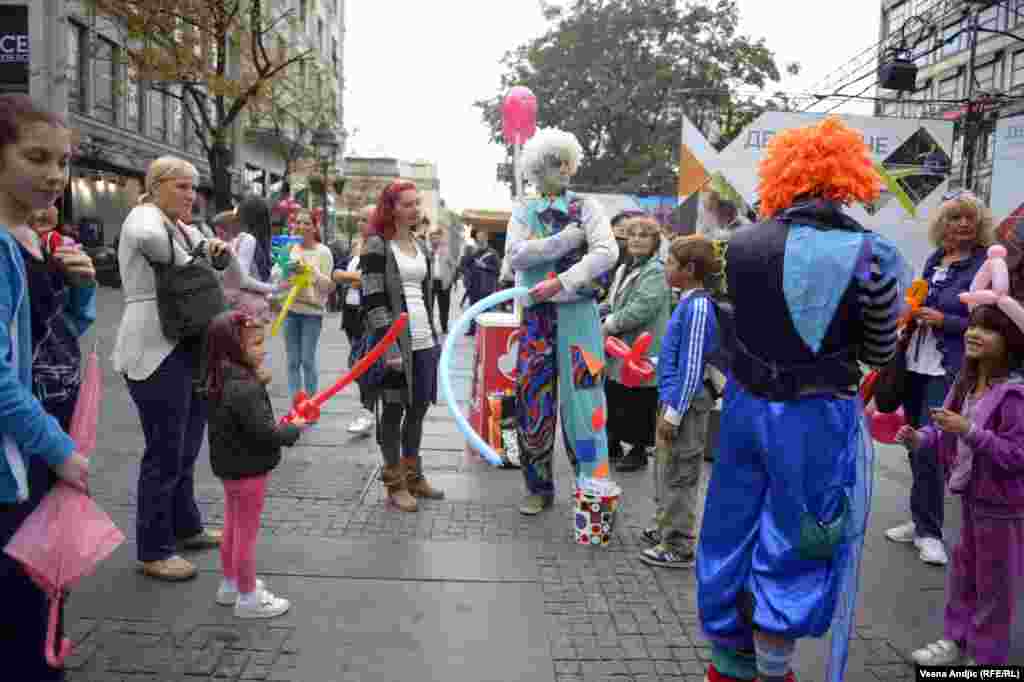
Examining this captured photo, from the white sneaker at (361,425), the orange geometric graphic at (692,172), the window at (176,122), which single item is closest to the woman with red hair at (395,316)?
the white sneaker at (361,425)

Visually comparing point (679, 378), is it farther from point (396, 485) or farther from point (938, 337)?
point (396, 485)

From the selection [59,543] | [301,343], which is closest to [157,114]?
[301,343]

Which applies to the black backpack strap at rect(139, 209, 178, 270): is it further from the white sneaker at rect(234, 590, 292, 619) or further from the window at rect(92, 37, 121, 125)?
the window at rect(92, 37, 121, 125)

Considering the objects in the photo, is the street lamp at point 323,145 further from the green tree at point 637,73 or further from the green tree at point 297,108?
the green tree at point 637,73

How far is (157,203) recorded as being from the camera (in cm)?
387

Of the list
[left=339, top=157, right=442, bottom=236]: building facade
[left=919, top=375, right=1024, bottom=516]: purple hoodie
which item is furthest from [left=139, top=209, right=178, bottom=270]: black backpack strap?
[left=919, top=375, right=1024, bottom=516]: purple hoodie

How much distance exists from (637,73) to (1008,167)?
23.7 meters

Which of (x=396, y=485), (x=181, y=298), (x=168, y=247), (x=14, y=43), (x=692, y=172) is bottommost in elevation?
(x=396, y=485)

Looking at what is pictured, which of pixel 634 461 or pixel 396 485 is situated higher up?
pixel 396 485

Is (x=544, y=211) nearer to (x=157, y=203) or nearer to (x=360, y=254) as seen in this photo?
(x=360, y=254)

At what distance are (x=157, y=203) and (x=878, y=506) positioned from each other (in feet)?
15.5

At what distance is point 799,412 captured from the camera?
254 centimetres

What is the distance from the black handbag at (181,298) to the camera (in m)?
3.75

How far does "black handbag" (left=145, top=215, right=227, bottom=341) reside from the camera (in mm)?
3754
